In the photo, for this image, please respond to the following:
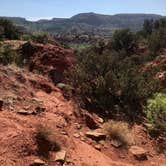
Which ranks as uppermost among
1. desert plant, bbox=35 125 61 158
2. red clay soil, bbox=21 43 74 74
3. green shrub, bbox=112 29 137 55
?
red clay soil, bbox=21 43 74 74

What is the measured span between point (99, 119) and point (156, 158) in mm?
2073

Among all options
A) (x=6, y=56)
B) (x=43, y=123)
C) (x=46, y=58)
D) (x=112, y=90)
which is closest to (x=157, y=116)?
(x=112, y=90)

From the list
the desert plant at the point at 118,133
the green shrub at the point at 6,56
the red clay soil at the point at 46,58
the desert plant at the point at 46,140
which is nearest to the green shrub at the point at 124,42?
the red clay soil at the point at 46,58

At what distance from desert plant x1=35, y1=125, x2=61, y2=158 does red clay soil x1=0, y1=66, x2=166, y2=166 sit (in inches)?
4.3

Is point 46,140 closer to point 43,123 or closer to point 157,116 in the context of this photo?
point 43,123

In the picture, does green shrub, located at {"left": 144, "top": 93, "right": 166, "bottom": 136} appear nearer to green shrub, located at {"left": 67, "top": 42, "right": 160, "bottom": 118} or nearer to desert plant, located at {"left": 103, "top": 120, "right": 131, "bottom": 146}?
green shrub, located at {"left": 67, "top": 42, "right": 160, "bottom": 118}

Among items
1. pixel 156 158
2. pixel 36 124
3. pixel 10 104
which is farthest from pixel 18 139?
pixel 156 158

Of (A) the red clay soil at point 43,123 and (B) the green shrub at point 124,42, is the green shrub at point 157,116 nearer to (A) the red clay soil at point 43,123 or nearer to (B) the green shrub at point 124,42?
(A) the red clay soil at point 43,123

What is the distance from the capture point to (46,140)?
5957 mm

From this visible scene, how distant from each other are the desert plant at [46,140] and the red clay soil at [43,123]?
0.36ft

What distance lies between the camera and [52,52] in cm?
1196

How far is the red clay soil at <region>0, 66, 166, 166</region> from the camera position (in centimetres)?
554

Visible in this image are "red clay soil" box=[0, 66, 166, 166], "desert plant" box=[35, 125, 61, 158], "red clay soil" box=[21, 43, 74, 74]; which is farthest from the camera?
"red clay soil" box=[21, 43, 74, 74]

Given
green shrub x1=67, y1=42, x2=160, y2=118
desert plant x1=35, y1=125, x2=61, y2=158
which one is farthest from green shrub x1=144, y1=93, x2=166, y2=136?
desert plant x1=35, y1=125, x2=61, y2=158
